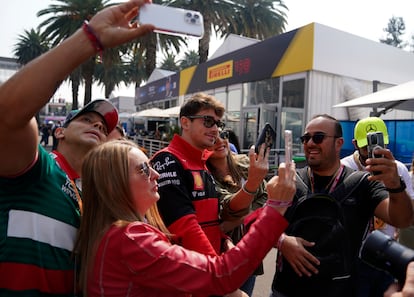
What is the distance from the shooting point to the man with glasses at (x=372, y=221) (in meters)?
2.63

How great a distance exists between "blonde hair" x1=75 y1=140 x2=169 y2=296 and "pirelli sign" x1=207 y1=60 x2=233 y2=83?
13.2m

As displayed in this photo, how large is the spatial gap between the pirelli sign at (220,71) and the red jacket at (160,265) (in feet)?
43.8

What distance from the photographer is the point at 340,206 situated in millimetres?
2084

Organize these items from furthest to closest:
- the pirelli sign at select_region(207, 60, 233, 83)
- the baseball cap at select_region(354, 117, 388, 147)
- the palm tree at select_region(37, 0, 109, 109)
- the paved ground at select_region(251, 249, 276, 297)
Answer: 1. the palm tree at select_region(37, 0, 109, 109)
2. the pirelli sign at select_region(207, 60, 233, 83)
3. the paved ground at select_region(251, 249, 276, 297)
4. the baseball cap at select_region(354, 117, 388, 147)

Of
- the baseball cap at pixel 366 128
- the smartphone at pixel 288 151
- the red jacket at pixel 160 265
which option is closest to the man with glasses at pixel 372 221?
the baseball cap at pixel 366 128

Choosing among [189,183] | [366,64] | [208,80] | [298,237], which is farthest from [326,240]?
[208,80]

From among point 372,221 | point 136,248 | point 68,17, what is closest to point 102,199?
point 136,248

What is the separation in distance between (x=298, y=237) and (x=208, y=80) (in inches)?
579

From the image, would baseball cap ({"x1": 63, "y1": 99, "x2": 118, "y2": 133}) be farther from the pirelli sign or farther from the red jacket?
the pirelli sign

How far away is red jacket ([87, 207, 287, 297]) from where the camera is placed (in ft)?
4.10

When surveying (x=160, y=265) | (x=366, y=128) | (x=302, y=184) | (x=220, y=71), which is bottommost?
(x=160, y=265)

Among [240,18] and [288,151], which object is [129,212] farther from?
[240,18]

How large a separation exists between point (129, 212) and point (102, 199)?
118 mm

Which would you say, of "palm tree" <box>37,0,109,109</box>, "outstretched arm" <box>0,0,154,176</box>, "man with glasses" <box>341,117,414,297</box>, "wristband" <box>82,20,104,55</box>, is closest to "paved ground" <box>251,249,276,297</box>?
"man with glasses" <box>341,117,414,297</box>
